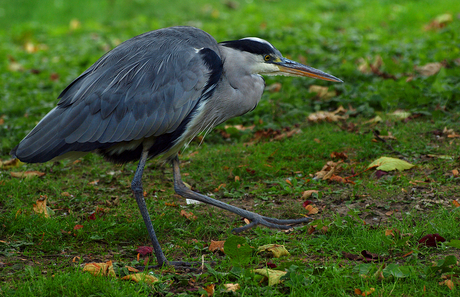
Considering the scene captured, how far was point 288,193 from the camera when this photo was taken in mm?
4910

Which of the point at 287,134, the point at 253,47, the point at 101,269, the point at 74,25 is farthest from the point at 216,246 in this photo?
the point at 74,25

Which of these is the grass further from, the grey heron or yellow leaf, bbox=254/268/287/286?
the grey heron

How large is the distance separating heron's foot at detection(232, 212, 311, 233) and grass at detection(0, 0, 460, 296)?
86mm

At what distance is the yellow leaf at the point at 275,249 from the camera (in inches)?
145

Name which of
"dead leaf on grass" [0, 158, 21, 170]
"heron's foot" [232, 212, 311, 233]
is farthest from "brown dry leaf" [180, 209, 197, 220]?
"dead leaf on grass" [0, 158, 21, 170]

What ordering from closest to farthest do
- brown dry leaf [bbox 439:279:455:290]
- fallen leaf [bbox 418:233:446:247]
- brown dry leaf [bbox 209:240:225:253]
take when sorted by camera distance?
brown dry leaf [bbox 439:279:455:290] < fallen leaf [bbox 418:233:446:247] < brown dry leaf [bbox 209:240:225:253]

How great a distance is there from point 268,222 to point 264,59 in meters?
1.50

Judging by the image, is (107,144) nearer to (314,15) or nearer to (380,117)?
(380,117)

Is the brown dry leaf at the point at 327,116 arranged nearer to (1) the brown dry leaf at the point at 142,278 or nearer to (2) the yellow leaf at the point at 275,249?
(2) the yellow leaf at the point at 275,249

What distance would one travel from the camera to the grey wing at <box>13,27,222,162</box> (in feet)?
13.7

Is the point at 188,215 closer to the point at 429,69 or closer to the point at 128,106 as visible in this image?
the point at 128,106

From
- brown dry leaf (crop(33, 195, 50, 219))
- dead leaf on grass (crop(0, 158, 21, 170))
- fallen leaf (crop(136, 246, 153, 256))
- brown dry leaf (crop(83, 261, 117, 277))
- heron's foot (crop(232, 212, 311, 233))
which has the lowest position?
heron's foot (crop(232, 212, 311, 233))

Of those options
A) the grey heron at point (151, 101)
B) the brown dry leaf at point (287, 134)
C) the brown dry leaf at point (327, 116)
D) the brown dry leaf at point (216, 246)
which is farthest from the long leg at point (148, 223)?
the brown dry leaf at point (327, 116)

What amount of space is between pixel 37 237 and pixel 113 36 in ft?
Result: 27.1
